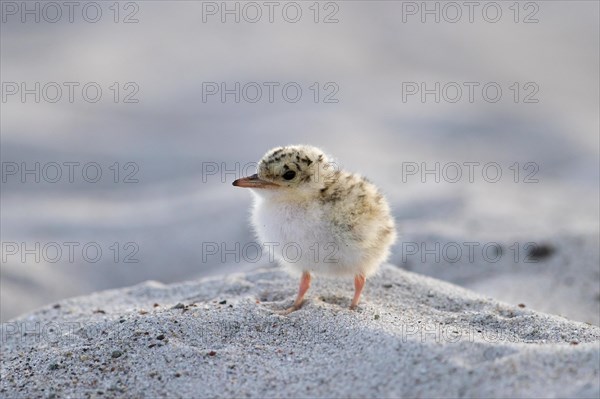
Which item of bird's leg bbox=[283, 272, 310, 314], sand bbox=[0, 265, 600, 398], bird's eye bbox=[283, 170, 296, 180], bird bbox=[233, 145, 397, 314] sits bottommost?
sand bbox=[0, 265, 600, 398]

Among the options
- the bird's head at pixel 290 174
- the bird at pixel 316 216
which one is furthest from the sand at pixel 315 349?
the bird's head at pixel 290 174

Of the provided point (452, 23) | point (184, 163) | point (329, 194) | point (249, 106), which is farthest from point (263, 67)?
point (329, 194)

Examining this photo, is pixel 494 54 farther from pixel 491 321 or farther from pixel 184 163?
pixel 491 321

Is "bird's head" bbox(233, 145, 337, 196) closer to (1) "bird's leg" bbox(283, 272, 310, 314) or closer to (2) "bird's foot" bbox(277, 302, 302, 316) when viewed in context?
(1) "bird's leg" bbox(283, 272, 310, 314)

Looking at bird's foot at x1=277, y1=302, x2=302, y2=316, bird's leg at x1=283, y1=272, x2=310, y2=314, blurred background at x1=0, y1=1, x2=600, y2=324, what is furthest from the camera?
blurred background at x1=0, y1=1, x2=600, y2=324

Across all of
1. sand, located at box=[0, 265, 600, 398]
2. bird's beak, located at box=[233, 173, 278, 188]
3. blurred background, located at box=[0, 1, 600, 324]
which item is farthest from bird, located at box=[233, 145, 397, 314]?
blurred background, located at box=[0, 1, 600, 324]

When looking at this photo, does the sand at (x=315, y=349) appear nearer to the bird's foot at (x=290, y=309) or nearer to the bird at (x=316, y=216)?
the bird's foot at (x=290, y=309)
